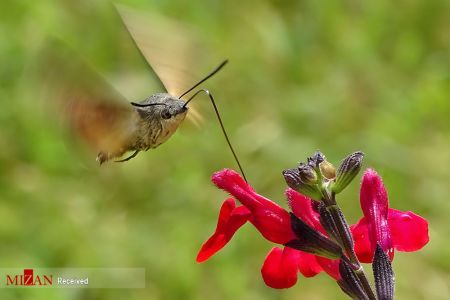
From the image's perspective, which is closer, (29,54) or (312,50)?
(29,54)

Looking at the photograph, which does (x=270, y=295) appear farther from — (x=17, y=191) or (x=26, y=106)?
(x=26, y=106)

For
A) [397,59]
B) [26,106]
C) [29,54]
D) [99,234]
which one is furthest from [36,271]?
[397,59]

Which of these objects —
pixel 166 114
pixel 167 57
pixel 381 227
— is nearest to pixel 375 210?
pixel 381 227

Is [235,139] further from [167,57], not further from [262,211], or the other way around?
[262,211]

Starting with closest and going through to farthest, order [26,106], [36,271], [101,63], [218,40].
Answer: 1. [36,271]
2. [26,106]
3. [101,63]
4. [218,40]

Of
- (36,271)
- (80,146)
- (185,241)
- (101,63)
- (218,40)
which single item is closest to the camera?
(80,146)

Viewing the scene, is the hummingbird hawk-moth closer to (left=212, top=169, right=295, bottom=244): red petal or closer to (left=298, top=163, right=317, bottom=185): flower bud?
(left=212, top=169, right=295, bottom=244): red petal
